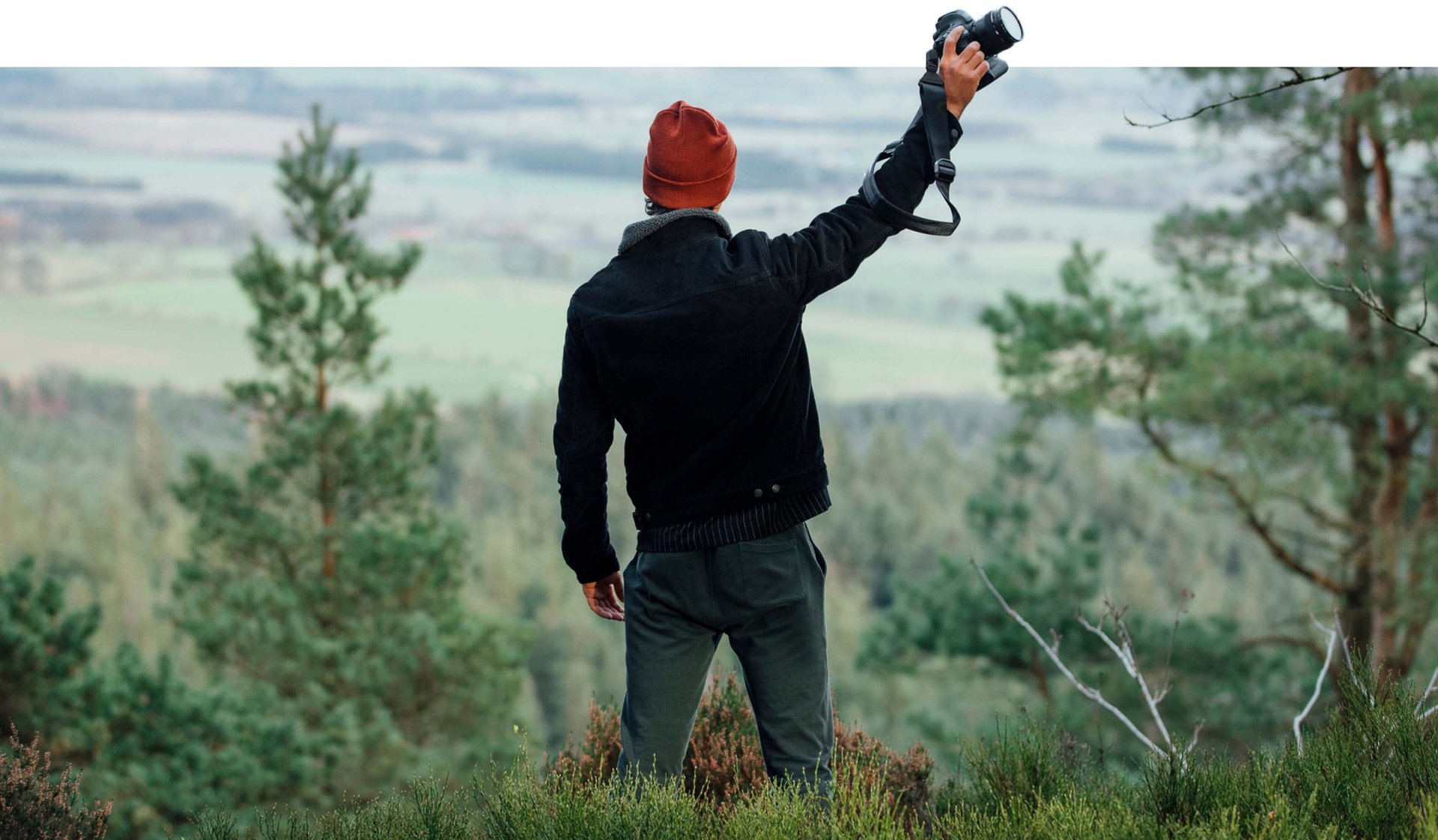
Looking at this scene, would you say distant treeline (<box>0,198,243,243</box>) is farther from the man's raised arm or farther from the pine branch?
the man's raised arm

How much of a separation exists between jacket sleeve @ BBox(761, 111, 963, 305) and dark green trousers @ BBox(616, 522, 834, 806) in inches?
14.7

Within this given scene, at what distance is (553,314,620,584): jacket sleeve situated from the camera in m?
1.81

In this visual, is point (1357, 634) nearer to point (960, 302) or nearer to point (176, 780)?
point (176, 780)

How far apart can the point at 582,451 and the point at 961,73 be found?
0.77 meters

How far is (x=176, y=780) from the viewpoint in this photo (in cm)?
730

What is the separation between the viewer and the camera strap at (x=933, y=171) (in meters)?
1.72

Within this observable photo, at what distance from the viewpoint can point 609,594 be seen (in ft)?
6.59

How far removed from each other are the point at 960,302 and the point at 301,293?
18.3 metres
